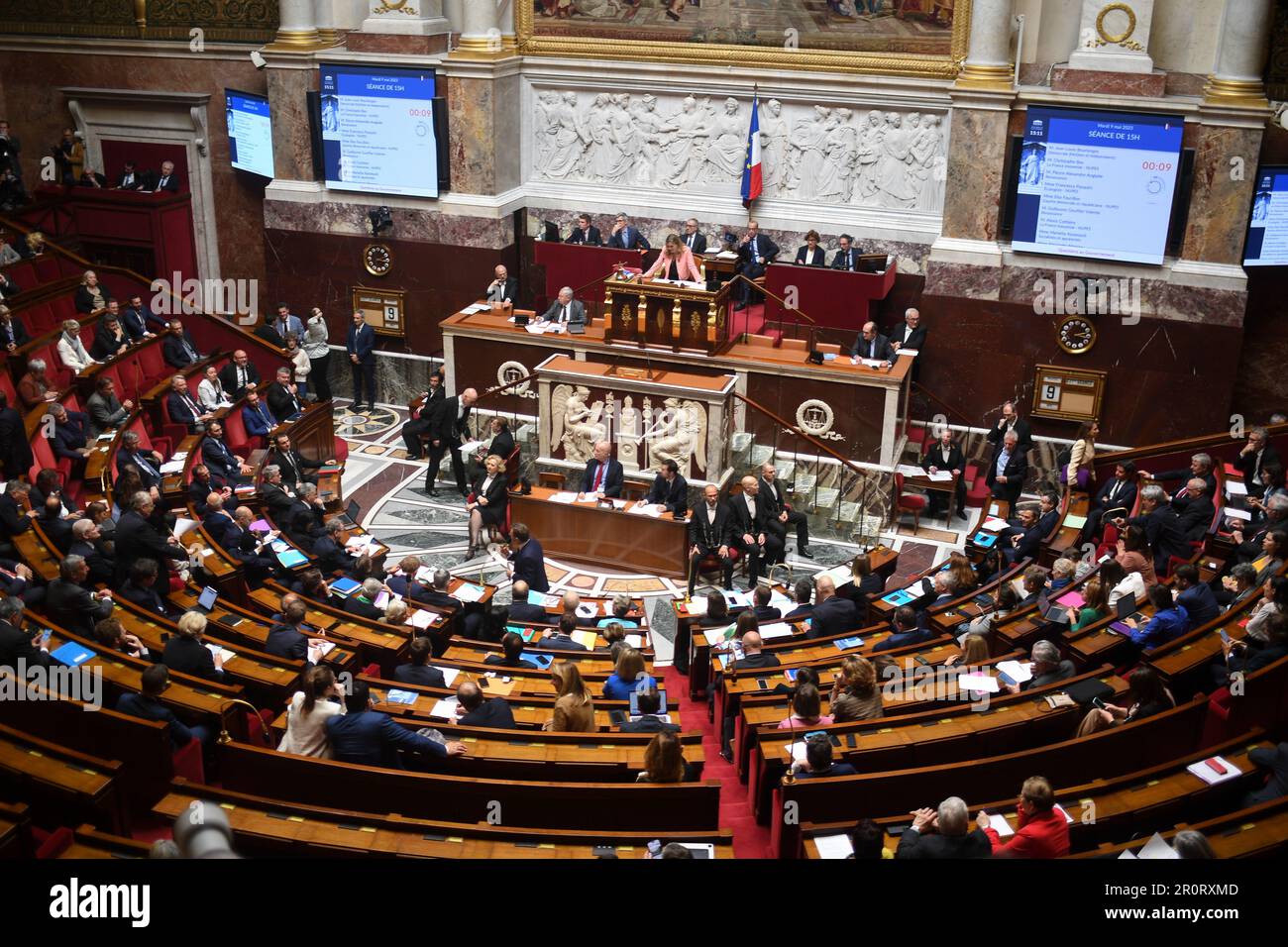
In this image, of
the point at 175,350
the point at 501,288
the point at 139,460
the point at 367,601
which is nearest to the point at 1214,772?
the point at 367,601

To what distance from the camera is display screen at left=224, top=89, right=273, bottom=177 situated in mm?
18125

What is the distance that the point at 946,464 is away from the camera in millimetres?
14320

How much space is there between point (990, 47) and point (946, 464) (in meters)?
5.13

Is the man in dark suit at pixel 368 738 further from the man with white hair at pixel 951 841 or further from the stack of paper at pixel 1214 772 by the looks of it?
the stack of paper at pixel 1214 772

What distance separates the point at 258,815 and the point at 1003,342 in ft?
37.2

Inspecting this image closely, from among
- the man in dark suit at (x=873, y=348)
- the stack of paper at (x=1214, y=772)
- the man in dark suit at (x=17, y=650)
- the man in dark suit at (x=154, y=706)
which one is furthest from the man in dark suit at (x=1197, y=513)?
the man in dark suit at (x=17, y=650)

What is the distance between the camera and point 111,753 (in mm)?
7344

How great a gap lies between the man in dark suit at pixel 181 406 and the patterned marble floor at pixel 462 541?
76.6 inches

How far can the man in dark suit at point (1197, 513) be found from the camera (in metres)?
11.2

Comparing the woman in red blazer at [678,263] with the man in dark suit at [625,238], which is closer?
the woman in red blazer at [678,263]

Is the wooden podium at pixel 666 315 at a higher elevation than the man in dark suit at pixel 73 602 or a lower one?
higher

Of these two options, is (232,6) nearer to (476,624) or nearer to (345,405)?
(345,405)

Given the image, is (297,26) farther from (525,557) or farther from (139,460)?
(525,557)
